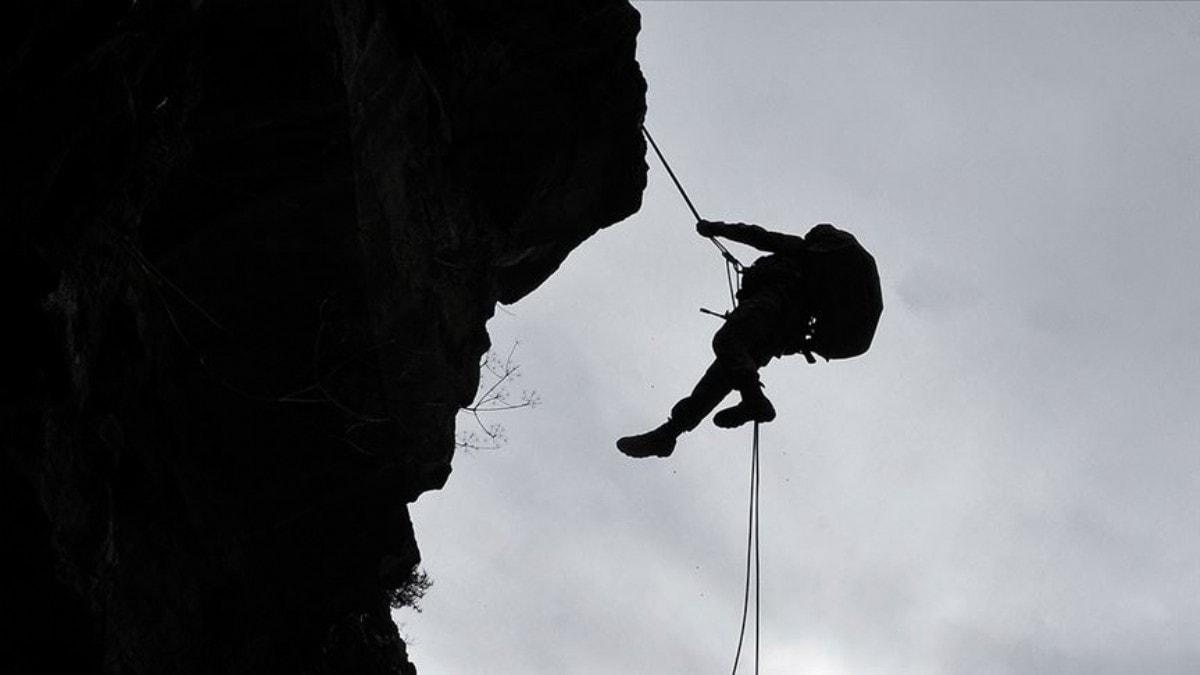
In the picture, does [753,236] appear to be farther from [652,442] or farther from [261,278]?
[261,278]

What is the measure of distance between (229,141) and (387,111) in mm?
1186

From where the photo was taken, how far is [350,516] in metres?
10.5

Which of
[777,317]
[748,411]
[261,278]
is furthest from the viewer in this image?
[777,317]

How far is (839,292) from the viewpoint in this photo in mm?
9984

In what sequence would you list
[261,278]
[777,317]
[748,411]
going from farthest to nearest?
[777,317]
[748,411]
[261,278]

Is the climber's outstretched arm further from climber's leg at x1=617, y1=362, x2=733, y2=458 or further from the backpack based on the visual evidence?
climber's leg at x1=617, y1=362, x2=733, y2=458

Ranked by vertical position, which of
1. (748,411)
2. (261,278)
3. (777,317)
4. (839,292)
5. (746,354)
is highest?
(839,292)

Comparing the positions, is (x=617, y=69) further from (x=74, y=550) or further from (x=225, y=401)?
(x=74, y=550)

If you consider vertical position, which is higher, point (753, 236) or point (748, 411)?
point (753, 236)

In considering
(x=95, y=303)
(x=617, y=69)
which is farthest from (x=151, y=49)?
(x=617, y=69)

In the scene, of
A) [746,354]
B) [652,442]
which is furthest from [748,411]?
[652,442]

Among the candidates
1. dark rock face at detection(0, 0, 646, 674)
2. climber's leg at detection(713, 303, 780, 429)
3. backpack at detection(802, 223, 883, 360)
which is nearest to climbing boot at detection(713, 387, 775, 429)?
climber's leg at detection(713, 303, 780, 429)

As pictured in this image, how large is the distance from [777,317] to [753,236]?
2.44 feet

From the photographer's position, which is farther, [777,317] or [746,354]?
[777,317]
